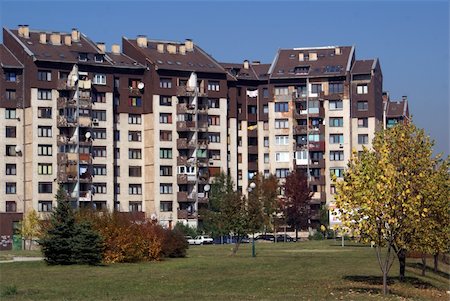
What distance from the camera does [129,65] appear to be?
136875mm

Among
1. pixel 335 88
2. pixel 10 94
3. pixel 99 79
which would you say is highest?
pixel 335 88

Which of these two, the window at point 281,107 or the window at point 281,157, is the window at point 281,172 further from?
the window at point 281,107

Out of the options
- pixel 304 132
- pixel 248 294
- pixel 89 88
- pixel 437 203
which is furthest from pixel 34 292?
pixel 304 132

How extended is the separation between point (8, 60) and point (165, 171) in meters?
26.5

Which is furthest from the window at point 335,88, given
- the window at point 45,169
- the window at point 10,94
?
the window at point 10,94

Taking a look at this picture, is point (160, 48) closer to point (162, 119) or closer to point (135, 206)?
point (162, 119)

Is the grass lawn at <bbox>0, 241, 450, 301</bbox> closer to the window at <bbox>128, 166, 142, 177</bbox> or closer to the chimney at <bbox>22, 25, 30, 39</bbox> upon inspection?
the window at <bbox>128, 166, 142, 177</bbox>

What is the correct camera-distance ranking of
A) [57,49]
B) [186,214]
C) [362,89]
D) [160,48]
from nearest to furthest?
[57,49]
[186,214]
[160,48]
[362,89]

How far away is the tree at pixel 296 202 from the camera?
462 ft

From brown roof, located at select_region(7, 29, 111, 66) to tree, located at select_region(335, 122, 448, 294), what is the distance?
91581 millimetres

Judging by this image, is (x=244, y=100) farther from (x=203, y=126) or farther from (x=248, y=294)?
(x=248, y=294)

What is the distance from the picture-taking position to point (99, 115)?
134m

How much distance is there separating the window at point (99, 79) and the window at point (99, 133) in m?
6.19

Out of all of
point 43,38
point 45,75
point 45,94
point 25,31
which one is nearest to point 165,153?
point 45,94
